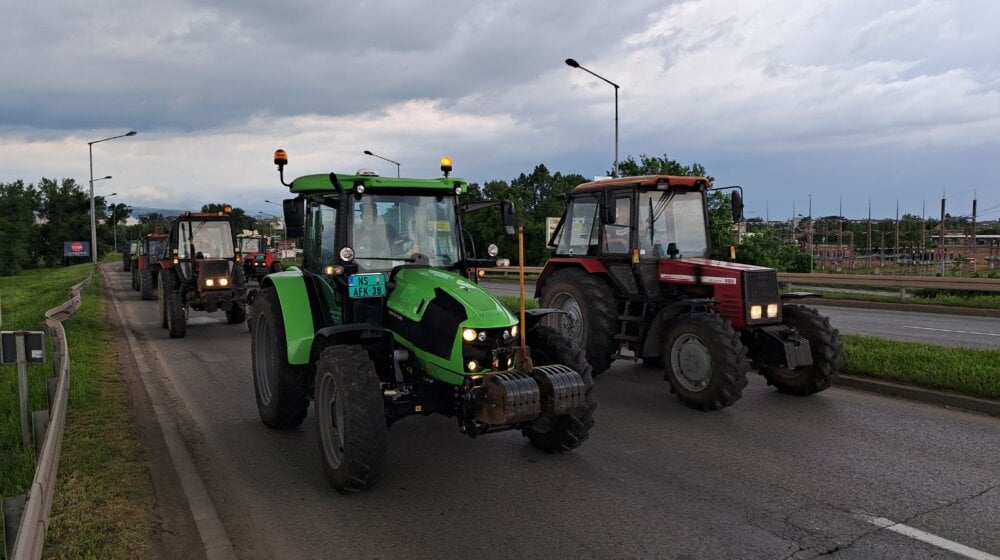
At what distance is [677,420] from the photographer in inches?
267

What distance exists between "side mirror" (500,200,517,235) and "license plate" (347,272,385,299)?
1185 millimetres

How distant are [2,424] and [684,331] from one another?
671cm

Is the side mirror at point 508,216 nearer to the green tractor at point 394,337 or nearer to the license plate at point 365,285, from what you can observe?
the green tractor at point 394,337

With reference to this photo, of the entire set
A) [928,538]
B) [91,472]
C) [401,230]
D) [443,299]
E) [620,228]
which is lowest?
[928,538]

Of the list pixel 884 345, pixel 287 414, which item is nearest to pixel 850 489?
pixel 287 414

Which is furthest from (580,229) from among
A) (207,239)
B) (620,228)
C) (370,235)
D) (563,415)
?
(207,239)

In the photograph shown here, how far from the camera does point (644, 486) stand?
16.6 ft

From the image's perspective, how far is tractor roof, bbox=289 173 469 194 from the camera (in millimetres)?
5719

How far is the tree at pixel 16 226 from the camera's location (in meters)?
74.1

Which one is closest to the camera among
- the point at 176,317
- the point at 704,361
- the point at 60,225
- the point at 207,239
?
the point at 704,361

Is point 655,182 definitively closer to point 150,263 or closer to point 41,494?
point 41,494

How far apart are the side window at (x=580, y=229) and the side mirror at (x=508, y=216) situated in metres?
3.33

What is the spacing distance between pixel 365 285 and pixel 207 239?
12.0 m

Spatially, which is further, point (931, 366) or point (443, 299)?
point (931, 366)
